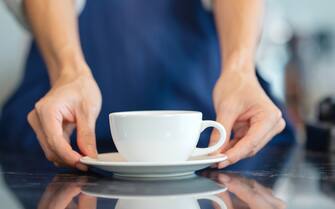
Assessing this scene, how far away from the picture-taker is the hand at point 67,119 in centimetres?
73

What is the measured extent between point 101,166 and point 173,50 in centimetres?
57

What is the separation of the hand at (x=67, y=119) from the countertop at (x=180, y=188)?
3 centimetres

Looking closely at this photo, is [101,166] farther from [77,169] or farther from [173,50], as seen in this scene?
[173,50]

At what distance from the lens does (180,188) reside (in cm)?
60

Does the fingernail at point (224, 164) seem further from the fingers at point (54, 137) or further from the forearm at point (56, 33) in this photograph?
the forearm at point (56, 33)

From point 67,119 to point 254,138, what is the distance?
246 millimetres

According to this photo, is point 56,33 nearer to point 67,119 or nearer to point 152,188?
point 67,119

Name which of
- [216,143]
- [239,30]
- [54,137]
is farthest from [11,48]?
[216,143]

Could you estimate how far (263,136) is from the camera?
2.52ft

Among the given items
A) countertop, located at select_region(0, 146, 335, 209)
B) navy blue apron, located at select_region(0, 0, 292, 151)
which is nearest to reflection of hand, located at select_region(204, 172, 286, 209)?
countertop, located at select_region(0, 146, 335, 209)

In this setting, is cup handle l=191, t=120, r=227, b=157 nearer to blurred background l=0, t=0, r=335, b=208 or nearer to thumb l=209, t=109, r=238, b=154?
→ thumb l=209, t=109, r=238, b=154

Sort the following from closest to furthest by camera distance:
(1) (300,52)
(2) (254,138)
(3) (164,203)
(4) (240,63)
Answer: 1. (3) (164,203)
2. (2) (254,138)
3. (4) (240,63)
4. (1) (300,52)

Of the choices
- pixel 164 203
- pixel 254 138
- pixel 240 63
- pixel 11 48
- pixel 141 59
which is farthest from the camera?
pixel 11 48

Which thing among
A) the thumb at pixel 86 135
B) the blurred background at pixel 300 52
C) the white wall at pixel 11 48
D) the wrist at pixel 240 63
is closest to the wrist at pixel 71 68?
the thumb at pixel 86 135
